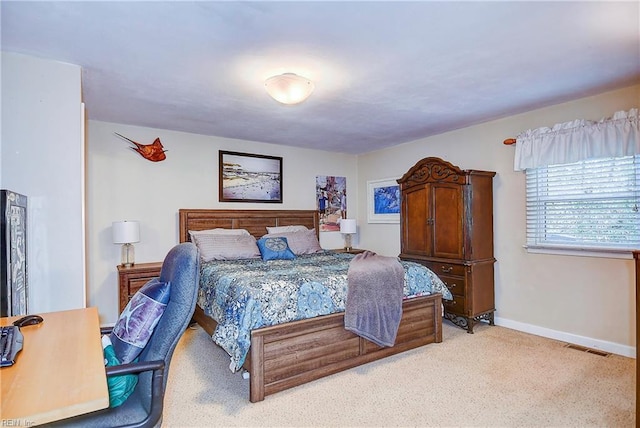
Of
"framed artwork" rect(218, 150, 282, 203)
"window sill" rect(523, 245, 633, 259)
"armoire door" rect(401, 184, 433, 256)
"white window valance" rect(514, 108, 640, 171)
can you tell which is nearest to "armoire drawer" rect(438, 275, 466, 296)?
"armoire door" rect(401, 184, 433, 256)

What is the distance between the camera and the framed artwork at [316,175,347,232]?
18.9 feet

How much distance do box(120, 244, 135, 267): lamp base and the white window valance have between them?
4454mm

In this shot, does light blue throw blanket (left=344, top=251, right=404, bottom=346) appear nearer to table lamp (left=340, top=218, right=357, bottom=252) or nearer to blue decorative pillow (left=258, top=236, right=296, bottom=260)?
blue decorative pillow (left=258, top=236, right=296, bottom=260)

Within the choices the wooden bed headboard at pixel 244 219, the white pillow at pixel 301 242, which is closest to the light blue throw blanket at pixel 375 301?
the white pillow at pixel 301 242

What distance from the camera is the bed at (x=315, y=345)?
249 cm

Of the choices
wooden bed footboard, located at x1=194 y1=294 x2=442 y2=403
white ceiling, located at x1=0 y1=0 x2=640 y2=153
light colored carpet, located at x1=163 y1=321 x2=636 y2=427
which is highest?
white ceiling, located at x1=0 y1=0 x2=640 y2=153

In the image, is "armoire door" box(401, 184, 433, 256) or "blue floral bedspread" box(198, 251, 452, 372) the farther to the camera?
"armoire door" box(401, 184, 433, 256)

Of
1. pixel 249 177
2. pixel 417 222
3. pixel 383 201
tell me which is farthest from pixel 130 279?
pixel 383 201

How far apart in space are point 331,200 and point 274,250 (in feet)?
6.59

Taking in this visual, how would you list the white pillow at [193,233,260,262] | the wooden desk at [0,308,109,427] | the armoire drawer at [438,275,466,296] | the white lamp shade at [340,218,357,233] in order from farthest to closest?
the white lamp shade at [340,218,357,233], the white pillow at [193,233,260,262], the armoire drawer at [438,275,466,296], the wooden desk at [0,308,109,427]

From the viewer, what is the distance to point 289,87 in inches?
102

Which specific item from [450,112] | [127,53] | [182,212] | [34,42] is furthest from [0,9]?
[450,112]

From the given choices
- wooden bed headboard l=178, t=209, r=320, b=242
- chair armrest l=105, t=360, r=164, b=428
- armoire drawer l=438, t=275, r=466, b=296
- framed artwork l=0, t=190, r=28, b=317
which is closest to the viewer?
chair armrest l=105, t=360, r=164, b=428

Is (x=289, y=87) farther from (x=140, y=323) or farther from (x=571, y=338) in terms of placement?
(x=571, y=338)
